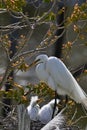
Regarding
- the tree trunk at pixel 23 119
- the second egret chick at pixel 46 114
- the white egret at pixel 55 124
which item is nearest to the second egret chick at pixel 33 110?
the second egret chick at pixel 46 114

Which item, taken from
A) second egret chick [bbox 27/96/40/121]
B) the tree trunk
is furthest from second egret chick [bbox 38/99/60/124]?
the tree trunk

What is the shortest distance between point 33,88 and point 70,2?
1.92 metres

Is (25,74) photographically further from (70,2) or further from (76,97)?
(76,97)

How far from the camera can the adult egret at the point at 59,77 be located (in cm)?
397

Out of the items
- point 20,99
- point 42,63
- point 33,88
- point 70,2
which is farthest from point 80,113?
point 20,99

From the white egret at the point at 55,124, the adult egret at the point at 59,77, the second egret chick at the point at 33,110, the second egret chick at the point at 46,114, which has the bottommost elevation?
the second egret chick at the point at 46,114

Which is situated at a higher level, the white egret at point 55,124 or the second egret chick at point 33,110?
the white egret at point 55,124

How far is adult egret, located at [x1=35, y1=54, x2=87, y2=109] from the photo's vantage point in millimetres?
3971

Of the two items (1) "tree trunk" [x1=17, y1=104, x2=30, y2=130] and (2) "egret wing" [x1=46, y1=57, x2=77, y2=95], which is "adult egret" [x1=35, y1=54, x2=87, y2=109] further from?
(1) "tree trunk" [x1=17, y1=104, x2=30, y2=130]

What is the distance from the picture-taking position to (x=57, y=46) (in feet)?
17.4

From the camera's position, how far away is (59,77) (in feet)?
13.4

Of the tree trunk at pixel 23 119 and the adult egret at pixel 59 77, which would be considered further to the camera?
the adult egret at pixel 59 77

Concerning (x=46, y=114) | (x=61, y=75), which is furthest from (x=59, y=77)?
(x=46, y=114)

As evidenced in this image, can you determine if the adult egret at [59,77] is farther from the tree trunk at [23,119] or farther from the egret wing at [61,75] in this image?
the tree trunk at [23,119]
